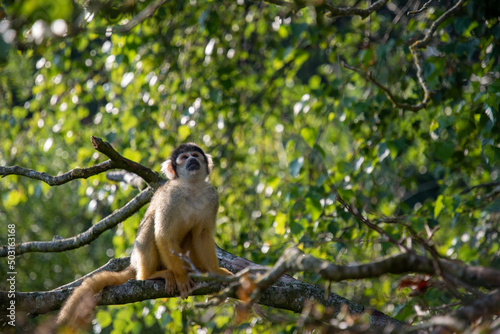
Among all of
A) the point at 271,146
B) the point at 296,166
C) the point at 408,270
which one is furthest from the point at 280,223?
the point at 271,146

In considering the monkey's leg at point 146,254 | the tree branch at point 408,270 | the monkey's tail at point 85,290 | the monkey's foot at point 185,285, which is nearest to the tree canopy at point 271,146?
the tree branch at point 408,270

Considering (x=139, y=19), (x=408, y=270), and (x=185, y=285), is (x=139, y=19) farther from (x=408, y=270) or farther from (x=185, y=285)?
(x=185, y=285)

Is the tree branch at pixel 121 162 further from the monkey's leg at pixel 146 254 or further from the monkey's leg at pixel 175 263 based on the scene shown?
the monkey's leg at pixel 175 263

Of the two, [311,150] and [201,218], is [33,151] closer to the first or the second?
[201,218]

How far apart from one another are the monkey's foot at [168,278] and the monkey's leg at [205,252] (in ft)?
1.04

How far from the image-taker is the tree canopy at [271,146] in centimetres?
342

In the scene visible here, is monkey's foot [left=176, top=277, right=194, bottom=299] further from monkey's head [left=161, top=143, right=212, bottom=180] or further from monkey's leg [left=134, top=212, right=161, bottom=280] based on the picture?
monkey's head [left=161, top=143, right=212, bottom=180]

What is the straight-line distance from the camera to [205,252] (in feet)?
13.9

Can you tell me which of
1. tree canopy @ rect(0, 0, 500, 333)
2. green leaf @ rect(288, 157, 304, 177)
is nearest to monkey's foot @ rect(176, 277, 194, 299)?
tree canopy @ rect(0, 0, 500, 333)

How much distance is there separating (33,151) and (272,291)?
4.39 m

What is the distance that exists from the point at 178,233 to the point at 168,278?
466 millimetres

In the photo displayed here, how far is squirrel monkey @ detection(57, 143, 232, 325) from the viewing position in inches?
160

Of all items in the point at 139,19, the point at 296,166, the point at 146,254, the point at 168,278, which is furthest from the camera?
the point at 296,166

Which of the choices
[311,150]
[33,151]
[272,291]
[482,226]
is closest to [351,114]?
[311,150]
